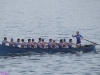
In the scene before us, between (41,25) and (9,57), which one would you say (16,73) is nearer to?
(9,57)

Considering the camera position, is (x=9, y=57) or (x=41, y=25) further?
(x=41, y=25)

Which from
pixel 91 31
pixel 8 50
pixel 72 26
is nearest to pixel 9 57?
pixel 8 50

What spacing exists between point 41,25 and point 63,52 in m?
55.1

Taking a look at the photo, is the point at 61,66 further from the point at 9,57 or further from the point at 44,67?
the point at 9,57

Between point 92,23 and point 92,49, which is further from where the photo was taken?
point 92,23

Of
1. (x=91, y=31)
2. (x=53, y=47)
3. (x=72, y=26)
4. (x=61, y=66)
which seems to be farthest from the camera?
(x=72, y=26)

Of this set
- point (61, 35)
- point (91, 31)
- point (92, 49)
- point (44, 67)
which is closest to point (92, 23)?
point (91, 31)

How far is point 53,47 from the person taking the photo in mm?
73438

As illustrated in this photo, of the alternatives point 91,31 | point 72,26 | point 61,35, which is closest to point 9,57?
point 61,35

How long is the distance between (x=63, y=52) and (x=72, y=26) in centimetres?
5303

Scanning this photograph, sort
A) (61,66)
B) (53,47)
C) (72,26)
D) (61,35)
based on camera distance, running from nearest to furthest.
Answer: (61,66)
(53,47)
(61,35)
(72,26)

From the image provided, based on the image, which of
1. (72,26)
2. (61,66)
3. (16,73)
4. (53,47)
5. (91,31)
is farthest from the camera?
(72,26)

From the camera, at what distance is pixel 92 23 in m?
132

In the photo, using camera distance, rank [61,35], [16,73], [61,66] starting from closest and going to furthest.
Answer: [16,73] < [61,66] < [61,35]
